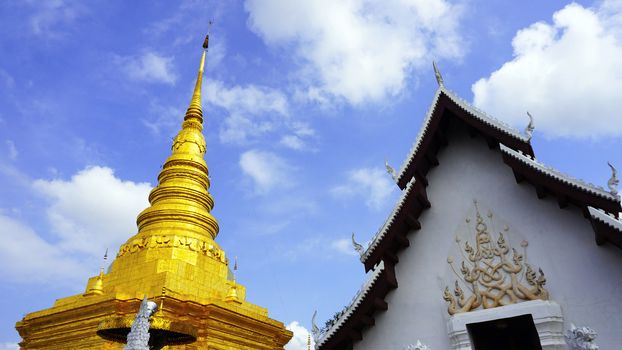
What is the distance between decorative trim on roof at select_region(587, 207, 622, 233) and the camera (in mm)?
6023

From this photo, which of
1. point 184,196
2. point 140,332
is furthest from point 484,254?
point 184,196

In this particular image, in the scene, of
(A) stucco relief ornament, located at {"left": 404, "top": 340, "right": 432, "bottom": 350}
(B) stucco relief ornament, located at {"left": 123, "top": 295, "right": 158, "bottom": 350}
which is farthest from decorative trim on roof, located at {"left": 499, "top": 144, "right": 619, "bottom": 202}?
(B) stucco relief ornament, located at {"left": 123, "top": 295, "right": 158, "bottom": 350}

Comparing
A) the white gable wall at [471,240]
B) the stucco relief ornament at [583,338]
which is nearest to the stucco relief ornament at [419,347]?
the white gable wall at [471,240]

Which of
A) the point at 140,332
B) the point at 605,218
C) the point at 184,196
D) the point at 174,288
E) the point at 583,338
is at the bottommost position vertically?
the point at 583,338

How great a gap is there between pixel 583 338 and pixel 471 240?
7.09ft

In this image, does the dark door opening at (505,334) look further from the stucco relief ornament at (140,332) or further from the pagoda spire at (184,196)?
the pagoda spire at (184,196)

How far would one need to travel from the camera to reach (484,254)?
24.2 feet

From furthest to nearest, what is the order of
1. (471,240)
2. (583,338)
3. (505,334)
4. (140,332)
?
(505,334)
(471,240)
(140,332)
(583,338)

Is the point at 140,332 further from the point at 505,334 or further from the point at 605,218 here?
the point at 605,218

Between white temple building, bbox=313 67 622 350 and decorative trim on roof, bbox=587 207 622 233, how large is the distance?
1cm

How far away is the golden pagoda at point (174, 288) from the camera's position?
13492 mm

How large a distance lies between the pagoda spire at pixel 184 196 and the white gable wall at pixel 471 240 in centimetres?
1081

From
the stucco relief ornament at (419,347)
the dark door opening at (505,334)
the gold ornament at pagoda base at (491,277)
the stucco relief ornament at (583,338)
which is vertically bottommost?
the stucco relief ornament at (583,338)

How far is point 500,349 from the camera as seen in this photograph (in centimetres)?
789
